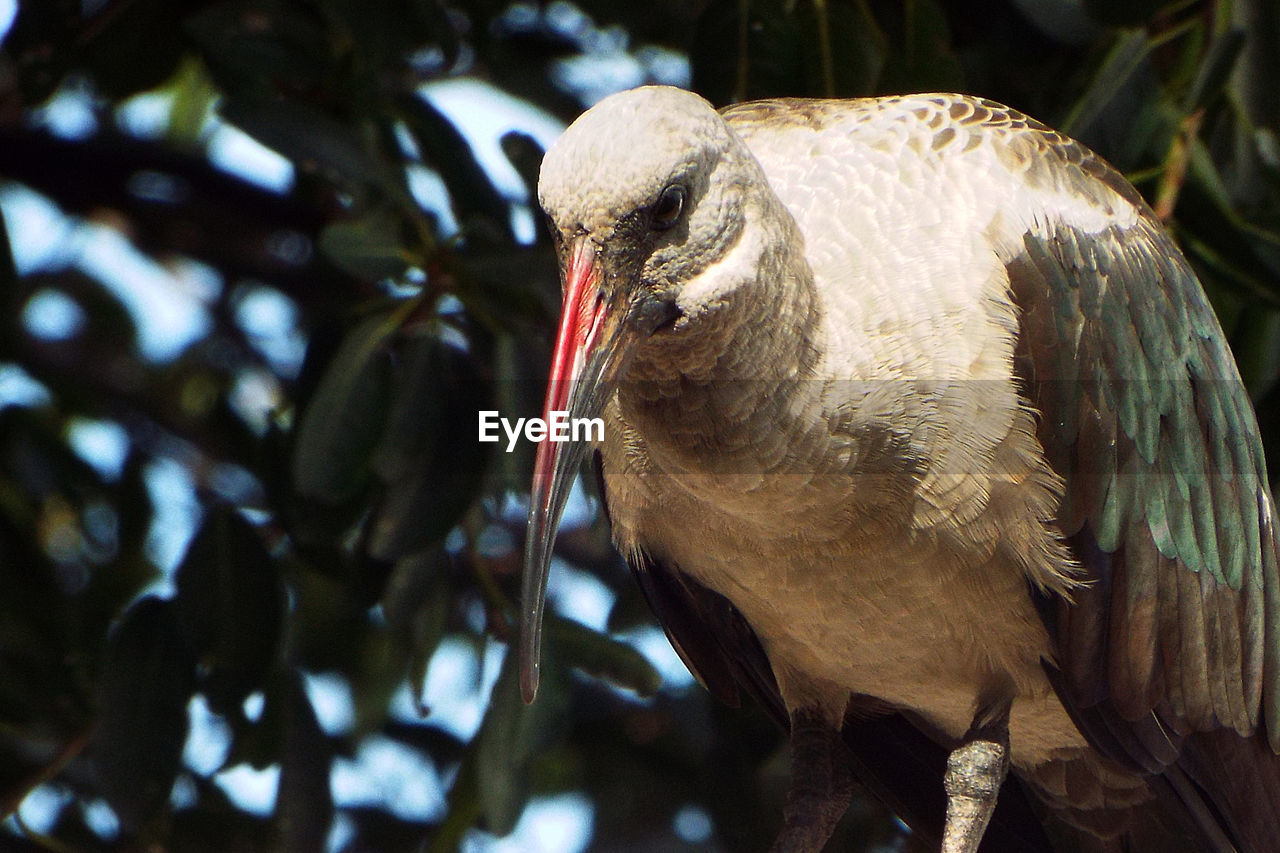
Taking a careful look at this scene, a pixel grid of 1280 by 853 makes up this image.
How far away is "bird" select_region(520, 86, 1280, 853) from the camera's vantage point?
5.19 ft

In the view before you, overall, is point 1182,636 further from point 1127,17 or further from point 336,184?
point 336,184

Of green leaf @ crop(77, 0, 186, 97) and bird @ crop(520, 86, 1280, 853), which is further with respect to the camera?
green leaf @ crop(77, 0, 186, 97)

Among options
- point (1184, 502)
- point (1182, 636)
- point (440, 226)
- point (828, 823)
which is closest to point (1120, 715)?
point (1182, 636)

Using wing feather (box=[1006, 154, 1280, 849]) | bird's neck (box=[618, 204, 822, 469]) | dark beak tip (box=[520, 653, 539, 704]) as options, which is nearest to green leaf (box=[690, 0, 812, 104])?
wing feather (box=[1006, 154, 1280, 849])

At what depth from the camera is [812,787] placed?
86.1 inches

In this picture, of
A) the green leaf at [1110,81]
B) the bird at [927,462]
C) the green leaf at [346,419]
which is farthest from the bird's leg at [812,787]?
the green leaf at [1110,81]

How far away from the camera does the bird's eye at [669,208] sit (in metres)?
1.54

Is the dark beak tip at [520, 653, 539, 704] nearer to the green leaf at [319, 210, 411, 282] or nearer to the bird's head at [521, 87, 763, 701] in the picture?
the bird's head at [521, 87, 763, 701]

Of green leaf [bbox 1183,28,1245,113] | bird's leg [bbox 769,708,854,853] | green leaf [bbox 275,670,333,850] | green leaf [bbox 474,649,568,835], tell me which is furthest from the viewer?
green leaf [bbox 275,670,333,850]

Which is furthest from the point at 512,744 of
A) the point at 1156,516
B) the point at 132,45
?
the point at 132,45

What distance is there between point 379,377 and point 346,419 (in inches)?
3.6

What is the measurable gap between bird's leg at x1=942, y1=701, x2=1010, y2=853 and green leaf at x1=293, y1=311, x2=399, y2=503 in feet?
3.20

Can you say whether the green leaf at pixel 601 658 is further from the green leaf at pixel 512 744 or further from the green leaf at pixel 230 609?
the green leaf at pixel 230 609

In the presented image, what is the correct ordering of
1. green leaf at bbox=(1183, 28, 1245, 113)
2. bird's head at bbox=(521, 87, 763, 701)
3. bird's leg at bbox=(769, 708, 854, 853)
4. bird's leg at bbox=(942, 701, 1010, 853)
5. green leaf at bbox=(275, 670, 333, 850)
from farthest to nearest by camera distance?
green leaf at bbox=(275, 670, 333, 850) < green leaf at bbox=(1183, 28, 1245, 113) < bird's leg at bbox=(769, 708, 854, 853) < bird's leg at bbox=(942, 701, 1010, 853) < bird's head at bbox=(521, 87, 763, 701)
